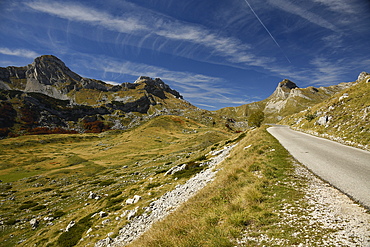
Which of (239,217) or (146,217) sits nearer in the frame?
(239,217)

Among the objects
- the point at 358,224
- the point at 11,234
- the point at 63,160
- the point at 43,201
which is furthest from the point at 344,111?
the point at 63,160

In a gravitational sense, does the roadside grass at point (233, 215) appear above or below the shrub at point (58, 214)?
above

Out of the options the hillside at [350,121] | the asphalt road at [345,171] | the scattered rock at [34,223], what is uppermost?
the hillside at [350,121]

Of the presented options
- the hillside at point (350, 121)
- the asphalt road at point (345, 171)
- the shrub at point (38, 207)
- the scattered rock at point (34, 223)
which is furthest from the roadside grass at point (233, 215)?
the shrub at point (38, 207)

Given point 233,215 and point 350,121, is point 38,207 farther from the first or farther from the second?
point 350,121

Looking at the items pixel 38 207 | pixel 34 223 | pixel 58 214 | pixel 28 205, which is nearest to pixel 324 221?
pixel 58 214

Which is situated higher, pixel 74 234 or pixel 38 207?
pixel 74 234

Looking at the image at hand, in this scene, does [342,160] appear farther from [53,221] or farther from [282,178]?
[53,221]

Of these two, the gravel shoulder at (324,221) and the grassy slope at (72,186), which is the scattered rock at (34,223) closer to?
the grassy slope at (72,186)

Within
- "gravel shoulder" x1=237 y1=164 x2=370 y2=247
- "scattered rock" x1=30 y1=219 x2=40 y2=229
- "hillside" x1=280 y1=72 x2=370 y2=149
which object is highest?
"hillside" x1=280 y1=72 x2=370 y2=149

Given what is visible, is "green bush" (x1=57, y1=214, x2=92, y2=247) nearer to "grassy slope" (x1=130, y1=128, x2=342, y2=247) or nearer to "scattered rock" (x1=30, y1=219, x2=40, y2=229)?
"scattered rock" (x1=30, y1=219, x2=40, y2=229)

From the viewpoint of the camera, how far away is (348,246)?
4.83 m

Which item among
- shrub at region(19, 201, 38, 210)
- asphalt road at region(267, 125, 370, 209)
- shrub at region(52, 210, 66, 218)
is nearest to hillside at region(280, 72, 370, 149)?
asphalt road at region(267, 125, 370, 209)

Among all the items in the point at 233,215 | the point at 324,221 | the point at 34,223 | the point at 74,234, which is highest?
the point at 324,221
